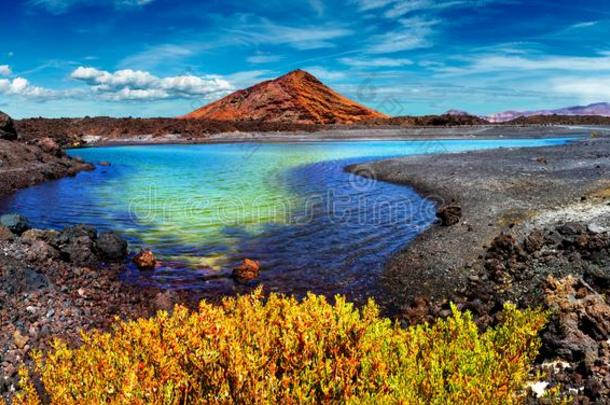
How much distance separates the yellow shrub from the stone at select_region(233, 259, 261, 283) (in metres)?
6.59

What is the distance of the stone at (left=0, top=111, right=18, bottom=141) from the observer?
39.6 m

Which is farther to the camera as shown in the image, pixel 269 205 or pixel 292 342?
pixel 269 205

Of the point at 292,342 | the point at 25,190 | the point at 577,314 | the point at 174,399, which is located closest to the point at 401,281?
the point at 577,314

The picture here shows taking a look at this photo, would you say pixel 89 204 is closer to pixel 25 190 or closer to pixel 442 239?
pixel 25 190

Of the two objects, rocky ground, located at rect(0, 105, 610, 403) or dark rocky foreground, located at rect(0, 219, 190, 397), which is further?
dark rocky foreground, located at rect(0, 219, 190, 397)

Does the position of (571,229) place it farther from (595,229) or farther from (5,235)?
(5,235)

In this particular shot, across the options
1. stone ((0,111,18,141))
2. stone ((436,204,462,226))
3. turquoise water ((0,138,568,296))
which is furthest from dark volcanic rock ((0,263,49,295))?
stone ((0,111,18,141))

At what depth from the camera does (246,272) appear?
1291cm

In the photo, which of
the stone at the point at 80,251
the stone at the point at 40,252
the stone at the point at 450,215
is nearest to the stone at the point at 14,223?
the stone at the point at 80,251

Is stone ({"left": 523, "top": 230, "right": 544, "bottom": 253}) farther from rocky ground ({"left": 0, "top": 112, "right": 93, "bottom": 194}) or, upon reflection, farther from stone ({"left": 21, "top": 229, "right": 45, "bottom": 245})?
rocky ground ({"left": 0, "top": 112, "right": 93, "bottom": 194})

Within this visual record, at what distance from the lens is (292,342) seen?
526 cm

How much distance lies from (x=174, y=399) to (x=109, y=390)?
716 mm

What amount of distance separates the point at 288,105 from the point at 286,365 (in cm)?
12907

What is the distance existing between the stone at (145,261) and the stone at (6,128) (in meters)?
33.5
